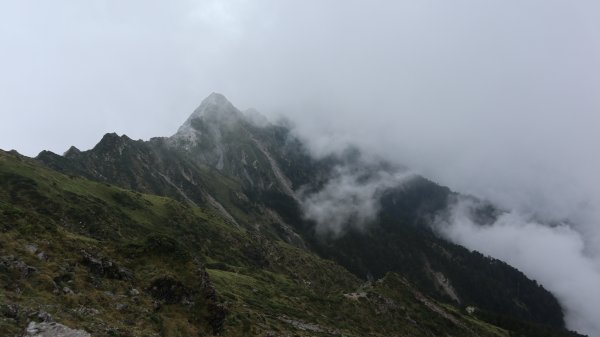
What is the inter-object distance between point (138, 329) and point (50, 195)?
359 ft

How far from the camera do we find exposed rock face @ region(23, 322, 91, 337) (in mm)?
29873

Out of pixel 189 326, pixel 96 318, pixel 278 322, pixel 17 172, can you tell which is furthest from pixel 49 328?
pixel 17 172

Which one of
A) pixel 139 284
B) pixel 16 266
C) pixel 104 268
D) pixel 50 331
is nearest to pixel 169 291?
pixel 139 284

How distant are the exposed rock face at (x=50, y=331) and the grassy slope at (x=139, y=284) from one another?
617 millimetres

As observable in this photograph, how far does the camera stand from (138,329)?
124 ft

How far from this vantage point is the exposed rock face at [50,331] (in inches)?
1176

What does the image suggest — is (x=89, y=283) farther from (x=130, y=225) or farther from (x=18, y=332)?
(x=130, y=225)

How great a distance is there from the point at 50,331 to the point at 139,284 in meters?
16.5

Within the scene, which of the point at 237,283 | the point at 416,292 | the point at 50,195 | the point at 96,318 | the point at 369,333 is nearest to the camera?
the point at 96,318

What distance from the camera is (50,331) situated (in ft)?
101

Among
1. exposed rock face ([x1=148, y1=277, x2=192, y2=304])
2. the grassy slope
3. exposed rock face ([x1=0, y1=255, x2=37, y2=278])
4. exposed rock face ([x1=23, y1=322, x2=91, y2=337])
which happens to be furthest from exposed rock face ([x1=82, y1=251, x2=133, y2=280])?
exposed rock face ([x1=23, y1=322, x2=91, y2=337])

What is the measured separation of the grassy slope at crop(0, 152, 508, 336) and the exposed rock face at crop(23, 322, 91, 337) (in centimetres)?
62

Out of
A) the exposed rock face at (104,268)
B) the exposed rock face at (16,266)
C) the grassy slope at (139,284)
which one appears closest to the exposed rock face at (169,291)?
the grassy slope at (139,284)

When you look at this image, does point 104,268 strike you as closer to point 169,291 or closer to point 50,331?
point 169,291
